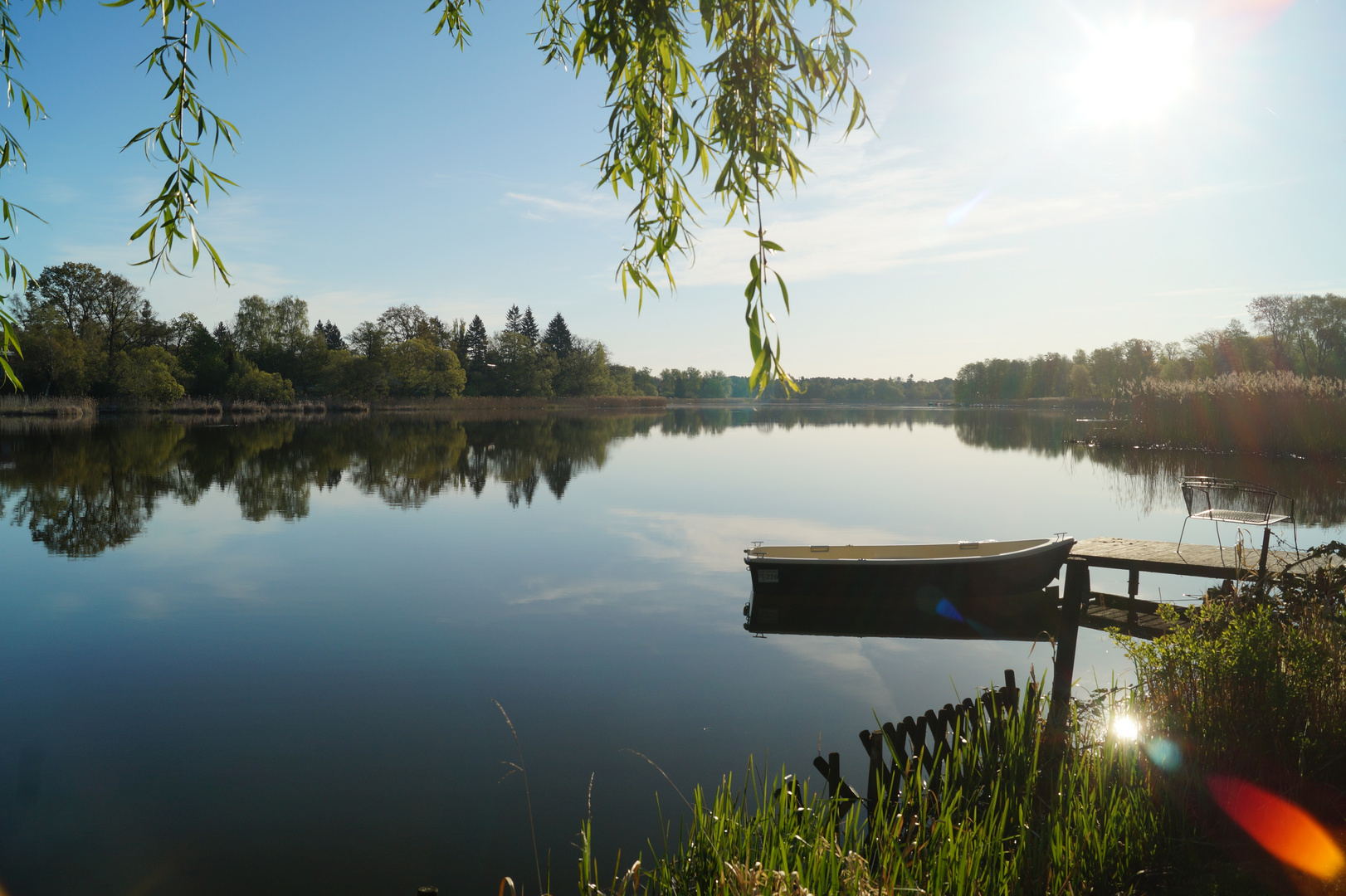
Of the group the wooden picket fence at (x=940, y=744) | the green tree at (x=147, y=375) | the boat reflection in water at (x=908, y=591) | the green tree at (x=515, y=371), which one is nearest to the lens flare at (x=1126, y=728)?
the wooden picket fence at (x=940, y=744)

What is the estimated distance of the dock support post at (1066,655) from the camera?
4.77 meters

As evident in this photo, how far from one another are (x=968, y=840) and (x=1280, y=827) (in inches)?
64.5

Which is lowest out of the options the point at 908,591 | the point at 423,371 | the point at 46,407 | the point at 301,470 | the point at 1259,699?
the point at 908,591

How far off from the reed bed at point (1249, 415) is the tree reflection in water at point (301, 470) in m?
1.00

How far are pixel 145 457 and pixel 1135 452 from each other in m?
37.1

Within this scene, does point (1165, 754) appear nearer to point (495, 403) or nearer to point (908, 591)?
point (908, 591)

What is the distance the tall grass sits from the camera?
2654 mm

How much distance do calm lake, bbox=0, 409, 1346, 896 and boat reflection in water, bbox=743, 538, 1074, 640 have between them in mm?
482

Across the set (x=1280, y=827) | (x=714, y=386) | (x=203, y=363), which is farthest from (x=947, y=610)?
(x=714, y=386)

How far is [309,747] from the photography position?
5.50 meters

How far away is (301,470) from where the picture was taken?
75.8 ft

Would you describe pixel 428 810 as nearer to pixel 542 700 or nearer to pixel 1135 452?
pixel 542 700

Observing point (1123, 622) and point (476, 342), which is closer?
point (1123, 622)

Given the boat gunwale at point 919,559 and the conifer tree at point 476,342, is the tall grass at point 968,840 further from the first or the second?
the conifer tree at point 476,342
